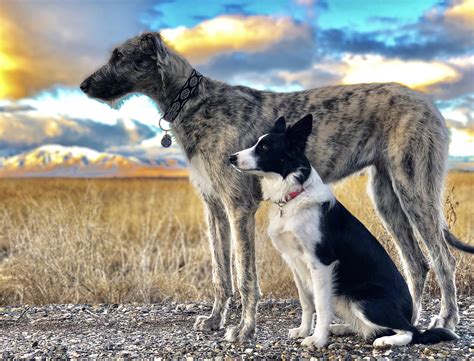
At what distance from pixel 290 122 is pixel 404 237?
5.76 ft

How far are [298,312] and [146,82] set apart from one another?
10.6ft

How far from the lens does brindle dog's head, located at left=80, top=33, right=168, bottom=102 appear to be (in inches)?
229

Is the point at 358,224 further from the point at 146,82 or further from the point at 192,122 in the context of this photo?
the point at 146,82

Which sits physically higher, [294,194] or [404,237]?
[294,194]

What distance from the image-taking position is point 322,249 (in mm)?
5074

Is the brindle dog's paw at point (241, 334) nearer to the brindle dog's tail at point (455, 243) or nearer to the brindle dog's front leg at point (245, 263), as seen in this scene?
the brindle dog's front leg at point (245, 263)

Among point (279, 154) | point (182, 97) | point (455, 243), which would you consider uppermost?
point (182, 97)

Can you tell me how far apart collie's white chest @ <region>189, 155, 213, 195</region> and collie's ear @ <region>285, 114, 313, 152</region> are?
1086 millimetres

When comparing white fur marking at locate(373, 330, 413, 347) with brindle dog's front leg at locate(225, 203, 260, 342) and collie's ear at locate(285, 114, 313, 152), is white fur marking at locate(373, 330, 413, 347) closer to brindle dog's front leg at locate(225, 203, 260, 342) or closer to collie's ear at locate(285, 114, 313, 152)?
brindle dog's front leg at locate(225, 203, 260, 342)

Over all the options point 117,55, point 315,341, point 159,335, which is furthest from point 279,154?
point 159,335

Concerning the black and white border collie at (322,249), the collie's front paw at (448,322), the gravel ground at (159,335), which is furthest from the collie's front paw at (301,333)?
the collie's front paw at (448,322)

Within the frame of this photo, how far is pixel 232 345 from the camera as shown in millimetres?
5539

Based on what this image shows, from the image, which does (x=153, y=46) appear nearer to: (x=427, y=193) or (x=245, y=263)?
(x=245, y=263)

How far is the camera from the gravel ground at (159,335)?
5.38m
